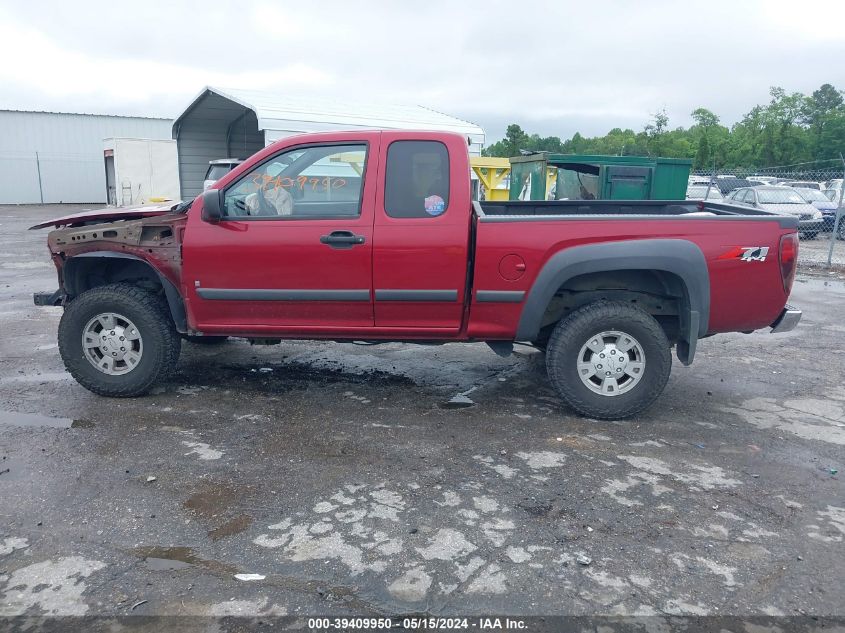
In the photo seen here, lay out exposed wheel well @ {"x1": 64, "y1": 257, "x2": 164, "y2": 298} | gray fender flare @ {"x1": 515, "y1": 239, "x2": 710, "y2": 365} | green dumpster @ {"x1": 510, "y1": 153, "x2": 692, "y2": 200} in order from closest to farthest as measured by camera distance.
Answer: gray fender flare @ {"x1": 515, "y1": 239, "x2": 710, "y2": 365}, exposed wheel well @ {"x1": 64, "y1": 257, "x2": 164, "y2": 298}, green dumpster @ {"x1": 510, "y1": 153, "x2": 692, "y2": 200}

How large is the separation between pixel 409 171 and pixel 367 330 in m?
1.19

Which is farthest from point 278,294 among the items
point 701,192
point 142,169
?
point 142,169

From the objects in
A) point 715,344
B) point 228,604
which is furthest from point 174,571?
point 715,344

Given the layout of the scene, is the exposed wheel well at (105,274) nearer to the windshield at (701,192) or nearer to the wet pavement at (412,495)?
the wet pavement at (412,495)

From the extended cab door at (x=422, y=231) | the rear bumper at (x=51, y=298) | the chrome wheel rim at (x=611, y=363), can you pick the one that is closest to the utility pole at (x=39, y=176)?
the rear bumper at (x=51, y=298)

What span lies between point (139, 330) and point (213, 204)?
3.95 ft

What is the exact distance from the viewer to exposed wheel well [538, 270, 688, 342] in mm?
4906

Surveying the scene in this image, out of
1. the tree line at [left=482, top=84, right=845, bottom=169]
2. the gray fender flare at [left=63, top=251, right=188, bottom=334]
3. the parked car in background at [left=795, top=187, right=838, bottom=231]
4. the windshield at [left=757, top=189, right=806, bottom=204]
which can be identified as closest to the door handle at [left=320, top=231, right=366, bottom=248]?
the gray fender flare at [left=63, top=251, right=188, bottom=334]

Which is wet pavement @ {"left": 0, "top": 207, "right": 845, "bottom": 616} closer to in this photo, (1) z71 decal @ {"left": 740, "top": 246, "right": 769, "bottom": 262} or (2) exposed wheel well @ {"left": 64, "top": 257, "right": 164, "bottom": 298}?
Answer: (2) exposed wheel well @ {"left": 64, "top": 257, "right": 164, "bottom": 298}

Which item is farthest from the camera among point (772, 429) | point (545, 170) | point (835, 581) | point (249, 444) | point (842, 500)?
point (545, 170)

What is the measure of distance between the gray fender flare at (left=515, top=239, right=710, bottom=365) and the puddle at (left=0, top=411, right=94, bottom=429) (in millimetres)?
3264

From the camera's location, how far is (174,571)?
121 inches

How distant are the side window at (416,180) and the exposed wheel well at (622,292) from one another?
1.10 metres

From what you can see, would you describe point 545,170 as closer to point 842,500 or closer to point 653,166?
point 653,166
